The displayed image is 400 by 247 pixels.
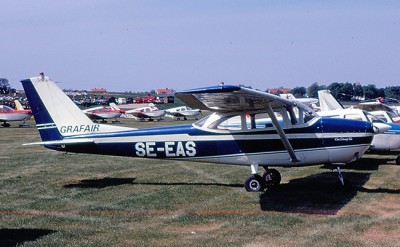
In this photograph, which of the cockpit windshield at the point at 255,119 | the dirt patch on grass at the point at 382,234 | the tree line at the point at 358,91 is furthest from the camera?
the tree line at the point at 358,91

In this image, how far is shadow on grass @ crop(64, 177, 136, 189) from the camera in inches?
438

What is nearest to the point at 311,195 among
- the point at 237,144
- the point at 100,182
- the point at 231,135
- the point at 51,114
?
the point at 237,144

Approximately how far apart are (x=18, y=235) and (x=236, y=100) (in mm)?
4683

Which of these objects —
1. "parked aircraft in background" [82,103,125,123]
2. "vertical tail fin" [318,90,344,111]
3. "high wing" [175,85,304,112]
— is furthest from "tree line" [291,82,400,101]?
"high wing" [175,85,304,112]

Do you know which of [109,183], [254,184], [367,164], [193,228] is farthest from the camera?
[367,164]

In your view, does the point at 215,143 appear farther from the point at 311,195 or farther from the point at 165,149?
the point at 311,195

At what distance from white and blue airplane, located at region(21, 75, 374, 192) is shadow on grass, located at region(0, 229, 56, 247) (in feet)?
11.2

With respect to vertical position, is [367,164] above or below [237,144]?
below

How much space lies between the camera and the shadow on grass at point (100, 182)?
36.5 ft

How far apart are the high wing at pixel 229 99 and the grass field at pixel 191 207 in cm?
184

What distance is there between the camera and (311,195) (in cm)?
1000

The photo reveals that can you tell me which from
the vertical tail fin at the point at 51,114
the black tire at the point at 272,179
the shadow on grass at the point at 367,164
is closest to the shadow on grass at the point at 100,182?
the vertical tail fin at the point at 51,114

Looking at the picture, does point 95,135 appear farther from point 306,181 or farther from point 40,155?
point 40,155

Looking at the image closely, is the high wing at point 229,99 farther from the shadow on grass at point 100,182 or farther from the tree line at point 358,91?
the tree line at point 358,91
